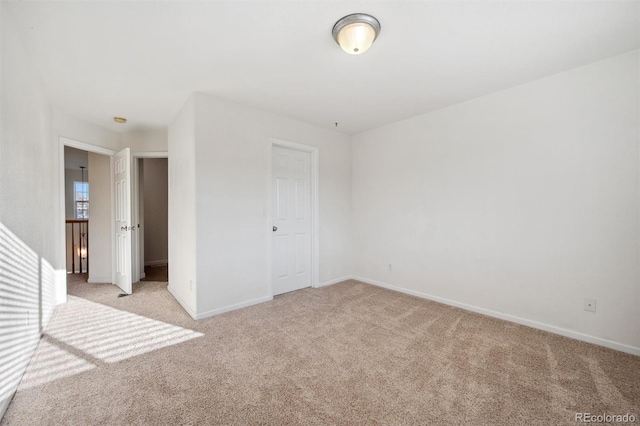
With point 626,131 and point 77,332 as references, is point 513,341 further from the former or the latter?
point 77,332

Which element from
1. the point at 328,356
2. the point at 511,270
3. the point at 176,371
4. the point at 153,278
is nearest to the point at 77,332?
the point at 176,371

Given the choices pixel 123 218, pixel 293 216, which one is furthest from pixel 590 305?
pixel 123 218

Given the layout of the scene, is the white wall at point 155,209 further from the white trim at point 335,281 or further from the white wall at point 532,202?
the white wall at point 532,202

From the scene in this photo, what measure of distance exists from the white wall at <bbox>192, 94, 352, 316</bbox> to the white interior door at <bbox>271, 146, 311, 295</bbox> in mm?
261

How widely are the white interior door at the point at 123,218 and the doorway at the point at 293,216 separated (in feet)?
6.58

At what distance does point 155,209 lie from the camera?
19.1 feet

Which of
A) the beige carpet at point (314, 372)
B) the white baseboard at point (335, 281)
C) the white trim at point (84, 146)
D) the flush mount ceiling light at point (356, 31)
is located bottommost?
the beige carpet at point (314, 372)

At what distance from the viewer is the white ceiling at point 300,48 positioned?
1.71 m

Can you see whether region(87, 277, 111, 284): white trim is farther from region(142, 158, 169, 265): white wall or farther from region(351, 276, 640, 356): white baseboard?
region(351, 276, 640, 356): white baseboard

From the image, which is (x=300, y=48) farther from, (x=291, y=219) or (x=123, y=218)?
(x=123, y=218)

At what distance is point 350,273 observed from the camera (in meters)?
4.47

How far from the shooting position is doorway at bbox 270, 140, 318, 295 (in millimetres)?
3652

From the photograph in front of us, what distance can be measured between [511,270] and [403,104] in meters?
2.20

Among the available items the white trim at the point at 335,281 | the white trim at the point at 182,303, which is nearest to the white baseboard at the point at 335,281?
the white trim at the point at 335,281
